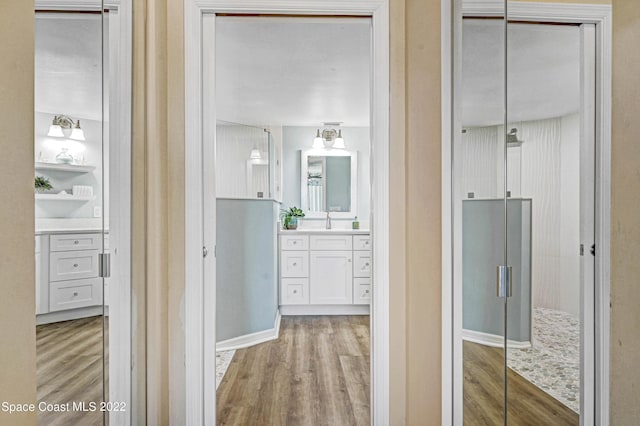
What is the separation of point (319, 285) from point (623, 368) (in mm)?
4192

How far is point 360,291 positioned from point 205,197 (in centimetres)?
319

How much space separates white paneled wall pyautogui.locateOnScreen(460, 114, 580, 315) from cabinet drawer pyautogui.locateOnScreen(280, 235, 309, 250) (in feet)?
12.5

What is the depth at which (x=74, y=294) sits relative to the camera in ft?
3.51

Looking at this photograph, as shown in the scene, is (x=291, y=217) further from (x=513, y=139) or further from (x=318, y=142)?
(x=513, y=139)

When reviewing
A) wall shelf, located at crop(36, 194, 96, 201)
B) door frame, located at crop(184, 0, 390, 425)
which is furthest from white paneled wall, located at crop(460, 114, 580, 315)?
wall shelf, located at crop(36, 194, 96, 201)

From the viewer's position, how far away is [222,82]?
3.61 meters

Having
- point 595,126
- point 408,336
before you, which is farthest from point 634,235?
point 408,336

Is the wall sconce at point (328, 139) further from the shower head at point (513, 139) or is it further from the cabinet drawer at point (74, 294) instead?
the shower head at point (513, 139)

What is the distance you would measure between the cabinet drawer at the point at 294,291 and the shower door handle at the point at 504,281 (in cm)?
365

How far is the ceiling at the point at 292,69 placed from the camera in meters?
2.61

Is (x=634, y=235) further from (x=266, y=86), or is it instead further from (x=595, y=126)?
(x=266, y=86)

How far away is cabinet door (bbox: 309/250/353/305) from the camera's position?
465cm

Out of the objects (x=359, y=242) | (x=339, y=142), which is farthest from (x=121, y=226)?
(x=339, y=142)

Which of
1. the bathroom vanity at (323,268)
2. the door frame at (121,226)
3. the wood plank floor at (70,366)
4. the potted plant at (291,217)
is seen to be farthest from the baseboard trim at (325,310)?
the wood plank floor at (70,366)
